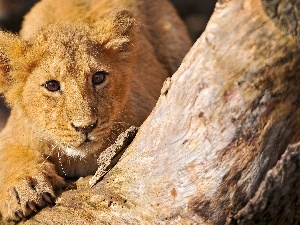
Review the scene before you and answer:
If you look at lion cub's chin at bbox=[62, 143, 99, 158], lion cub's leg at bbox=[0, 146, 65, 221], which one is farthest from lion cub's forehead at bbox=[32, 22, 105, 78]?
lion cub's leg at bbox=[0, 146, 65, 221]

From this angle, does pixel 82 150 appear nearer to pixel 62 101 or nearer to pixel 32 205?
pixel 62 101

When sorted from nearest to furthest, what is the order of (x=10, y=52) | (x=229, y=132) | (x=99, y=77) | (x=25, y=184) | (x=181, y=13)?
(x=229, y=132) → (x=25, y=184) → (x=99, y=77) → (x=10, y=52) → (x=181, y=13)

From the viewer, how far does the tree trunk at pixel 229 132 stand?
302 centimetres

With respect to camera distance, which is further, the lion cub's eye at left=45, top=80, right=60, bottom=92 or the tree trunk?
the lion cub's eye at left=45, top=80, right=60, bottom=92

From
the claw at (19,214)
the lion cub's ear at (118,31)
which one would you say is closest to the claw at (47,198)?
the claw at (19,214)

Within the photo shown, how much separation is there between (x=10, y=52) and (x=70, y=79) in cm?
54

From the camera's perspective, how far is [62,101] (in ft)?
13.3

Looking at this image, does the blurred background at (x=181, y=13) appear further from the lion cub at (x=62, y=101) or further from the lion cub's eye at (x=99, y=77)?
the lion cub's eye at (x=99, y=77)

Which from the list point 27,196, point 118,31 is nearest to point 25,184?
point 27,196

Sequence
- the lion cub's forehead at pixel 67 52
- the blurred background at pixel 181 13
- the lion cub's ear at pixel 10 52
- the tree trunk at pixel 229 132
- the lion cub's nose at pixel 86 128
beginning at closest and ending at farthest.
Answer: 1. the tree trunk at pixel 229 132
2. the lion cub's nose at pixel 86 128
3. the lion cub's forehead at pixel 67 52
4. the lion cub's ear at pixel 10 52
5. the blurred background at pixel 181 13

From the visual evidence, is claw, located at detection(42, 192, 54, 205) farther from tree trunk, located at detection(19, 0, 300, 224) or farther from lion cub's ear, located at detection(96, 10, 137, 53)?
lion cub's ear, located at detection(96, 10, 137, 53)

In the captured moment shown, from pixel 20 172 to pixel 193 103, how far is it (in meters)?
1.45

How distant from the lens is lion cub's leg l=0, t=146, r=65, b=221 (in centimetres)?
402

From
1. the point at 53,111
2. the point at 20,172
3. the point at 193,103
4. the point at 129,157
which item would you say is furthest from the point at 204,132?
the point at 20,172
